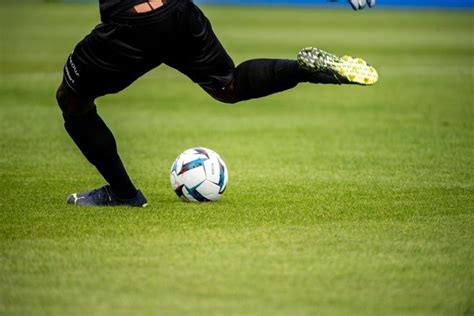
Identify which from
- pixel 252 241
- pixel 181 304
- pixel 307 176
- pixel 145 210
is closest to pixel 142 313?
pixel 181 304

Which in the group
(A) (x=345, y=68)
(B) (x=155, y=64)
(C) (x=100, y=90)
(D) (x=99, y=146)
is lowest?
(D) (x=99, y=146)

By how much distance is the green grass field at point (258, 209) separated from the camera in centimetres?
626

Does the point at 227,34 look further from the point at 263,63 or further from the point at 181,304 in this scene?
the point at 181,304

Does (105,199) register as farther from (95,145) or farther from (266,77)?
(266,77)

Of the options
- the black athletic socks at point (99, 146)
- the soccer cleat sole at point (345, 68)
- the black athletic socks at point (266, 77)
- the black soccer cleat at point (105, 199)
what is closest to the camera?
the soccer cleat sole at point (345, 68)

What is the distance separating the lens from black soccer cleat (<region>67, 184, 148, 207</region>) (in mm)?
8984

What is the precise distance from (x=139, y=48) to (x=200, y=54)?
51 cm

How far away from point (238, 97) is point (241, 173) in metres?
2.64

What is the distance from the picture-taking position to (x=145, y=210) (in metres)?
8.83

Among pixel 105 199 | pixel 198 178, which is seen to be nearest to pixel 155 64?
pixel 198 178

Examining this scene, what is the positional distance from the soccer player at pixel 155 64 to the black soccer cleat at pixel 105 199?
0.66 ft

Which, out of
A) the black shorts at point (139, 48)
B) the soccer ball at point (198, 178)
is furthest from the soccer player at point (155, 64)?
the soccer ball at point (198, 178)

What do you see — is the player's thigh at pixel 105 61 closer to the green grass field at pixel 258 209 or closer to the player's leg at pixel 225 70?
the player's leg at pixel 225 70

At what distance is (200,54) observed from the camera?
844 cm
